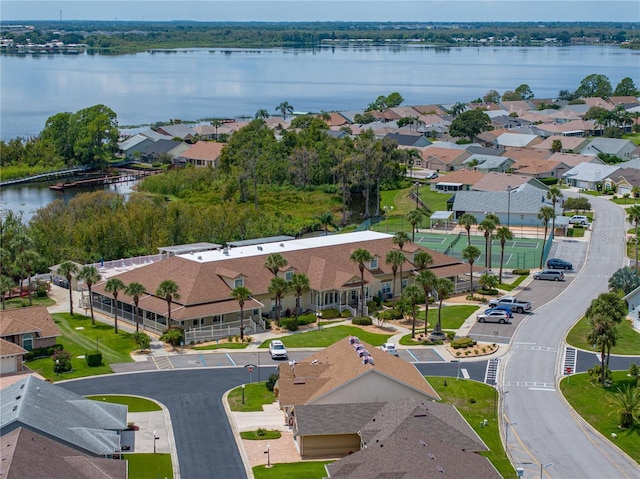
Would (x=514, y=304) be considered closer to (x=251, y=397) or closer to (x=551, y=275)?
(x=551, y=275)

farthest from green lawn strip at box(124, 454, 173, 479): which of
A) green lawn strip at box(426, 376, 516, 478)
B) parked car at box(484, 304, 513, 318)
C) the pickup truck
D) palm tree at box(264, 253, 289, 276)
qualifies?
the pickup truck

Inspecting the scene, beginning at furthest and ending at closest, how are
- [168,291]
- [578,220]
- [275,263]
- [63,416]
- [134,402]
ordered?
[578,220]
[275,263]
[168,291]
[134,402]
[63,416]

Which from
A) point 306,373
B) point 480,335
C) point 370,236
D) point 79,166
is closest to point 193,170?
point 79,166

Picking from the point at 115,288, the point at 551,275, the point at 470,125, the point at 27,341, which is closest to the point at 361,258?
the point at 115,288

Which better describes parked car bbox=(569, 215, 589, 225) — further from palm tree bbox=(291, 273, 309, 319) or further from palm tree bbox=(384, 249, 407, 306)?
palm tree bbox=(291, 273, 309, 319)

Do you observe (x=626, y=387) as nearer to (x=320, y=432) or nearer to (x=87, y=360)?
(x=320, y=432)

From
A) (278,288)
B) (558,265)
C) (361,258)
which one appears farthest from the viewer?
(558,265)
